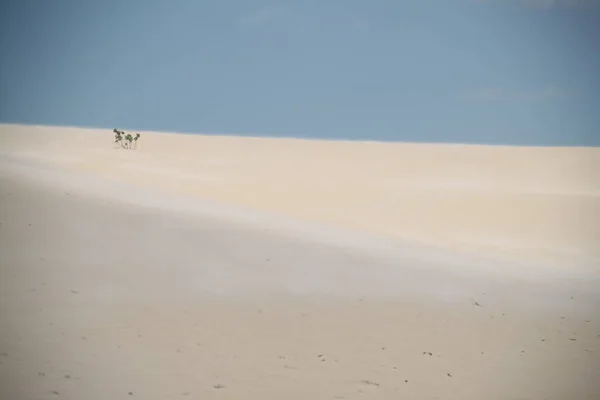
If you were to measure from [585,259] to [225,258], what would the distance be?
8.52 metres

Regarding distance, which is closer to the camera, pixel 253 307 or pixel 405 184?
pixel 253 307

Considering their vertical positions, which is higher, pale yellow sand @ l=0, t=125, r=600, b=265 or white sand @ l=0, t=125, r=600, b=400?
pale yellow sand @ l=0, t=125, r=600, b=265

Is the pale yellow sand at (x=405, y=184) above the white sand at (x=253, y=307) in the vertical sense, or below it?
above

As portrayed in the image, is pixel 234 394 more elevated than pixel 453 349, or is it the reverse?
pixel 453 349

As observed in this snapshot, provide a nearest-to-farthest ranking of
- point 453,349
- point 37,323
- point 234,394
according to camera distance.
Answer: point 234,394 → point 37,323 → point 453,349

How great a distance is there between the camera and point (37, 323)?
501 centimetres

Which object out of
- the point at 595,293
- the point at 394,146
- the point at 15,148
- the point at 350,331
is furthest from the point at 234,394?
the point at 394,146

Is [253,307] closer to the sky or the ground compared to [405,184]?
closer to the ground

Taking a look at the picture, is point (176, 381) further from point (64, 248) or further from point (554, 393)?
point (554, 393)

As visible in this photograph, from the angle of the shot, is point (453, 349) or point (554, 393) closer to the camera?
point (554, 393)

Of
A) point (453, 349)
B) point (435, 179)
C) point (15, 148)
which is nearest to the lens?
point (453, 349)

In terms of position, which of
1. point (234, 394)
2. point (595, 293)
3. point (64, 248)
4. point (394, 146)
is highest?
point (394, 146)

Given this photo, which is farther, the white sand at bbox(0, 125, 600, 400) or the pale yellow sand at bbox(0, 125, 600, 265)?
the pale yellow sand at bbox(0, 125, 600, 265)

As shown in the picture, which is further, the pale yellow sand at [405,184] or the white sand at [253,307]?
the pale yellow sand at [405,184]
